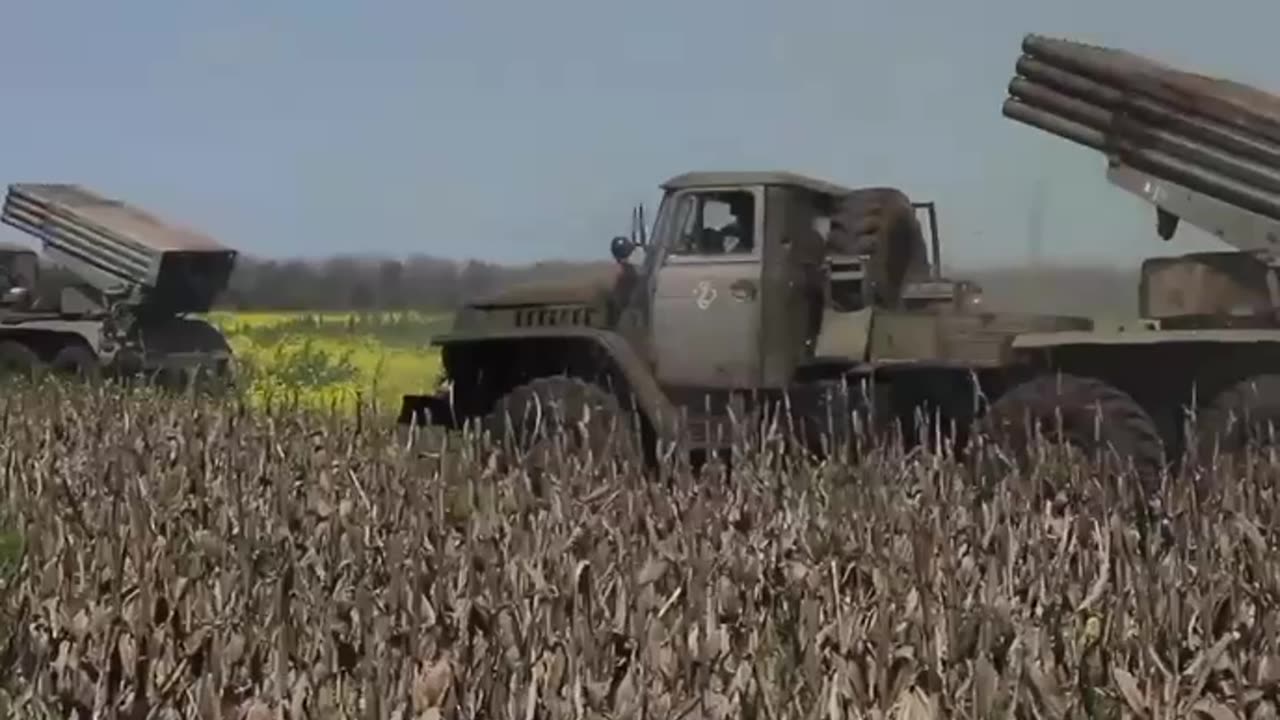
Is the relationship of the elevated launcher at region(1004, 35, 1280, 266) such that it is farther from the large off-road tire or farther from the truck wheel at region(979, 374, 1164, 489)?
the truck wheel at region(979, 374, 1164, 489)

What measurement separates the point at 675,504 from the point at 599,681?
8.72ft

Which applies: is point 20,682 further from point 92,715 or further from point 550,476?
point 550,476

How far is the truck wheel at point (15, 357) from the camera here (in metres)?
19.1

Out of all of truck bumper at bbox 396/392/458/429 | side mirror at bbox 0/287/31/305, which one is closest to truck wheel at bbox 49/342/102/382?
side mirror at bbox 0/287/31/305

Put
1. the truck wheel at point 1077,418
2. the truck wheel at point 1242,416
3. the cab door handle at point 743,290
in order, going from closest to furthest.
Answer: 1. the truck wheel at point 1242,416
2. the truck wheel at point 1077,418
3. the cab door handle at point 743,290

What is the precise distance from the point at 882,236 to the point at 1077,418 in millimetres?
1988

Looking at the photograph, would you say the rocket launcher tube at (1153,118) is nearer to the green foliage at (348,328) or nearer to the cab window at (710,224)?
the cab window at (710,224)

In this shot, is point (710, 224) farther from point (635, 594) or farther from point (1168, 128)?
point (635, 594)

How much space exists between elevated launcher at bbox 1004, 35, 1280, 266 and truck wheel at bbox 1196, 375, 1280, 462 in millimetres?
850

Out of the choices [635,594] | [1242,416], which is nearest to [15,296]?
[1242,416]

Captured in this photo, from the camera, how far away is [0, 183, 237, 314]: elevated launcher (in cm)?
1969

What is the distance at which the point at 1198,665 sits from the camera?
4395 mm

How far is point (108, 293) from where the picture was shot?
19.7 metres

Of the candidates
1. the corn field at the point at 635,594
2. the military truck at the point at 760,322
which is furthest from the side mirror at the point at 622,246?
the corn field at the point at 635,594
